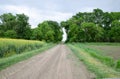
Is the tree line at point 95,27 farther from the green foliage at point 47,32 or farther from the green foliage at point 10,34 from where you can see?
the green foliage at point 10,34

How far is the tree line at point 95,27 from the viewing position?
107m

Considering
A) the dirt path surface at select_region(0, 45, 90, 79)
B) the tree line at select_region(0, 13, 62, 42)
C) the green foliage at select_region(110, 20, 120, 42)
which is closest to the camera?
the dirt path surface at select_region(0, 45, 90, 79)

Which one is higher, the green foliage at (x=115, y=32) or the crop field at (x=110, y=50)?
the green foliage at (x=115, y=32)

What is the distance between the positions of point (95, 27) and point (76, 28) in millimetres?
12091

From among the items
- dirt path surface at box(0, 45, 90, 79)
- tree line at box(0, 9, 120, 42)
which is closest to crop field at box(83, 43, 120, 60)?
dirt path surface at box(0, 45, 90, 79)

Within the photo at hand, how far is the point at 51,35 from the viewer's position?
115188 mm

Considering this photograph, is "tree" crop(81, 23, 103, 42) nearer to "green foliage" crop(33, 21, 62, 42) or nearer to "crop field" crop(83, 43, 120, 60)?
"green foliage" crop(33, 21, 62, 42)

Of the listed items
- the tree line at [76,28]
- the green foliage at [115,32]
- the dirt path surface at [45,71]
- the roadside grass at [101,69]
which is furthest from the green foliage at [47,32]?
the dirt path surface at [45,71]

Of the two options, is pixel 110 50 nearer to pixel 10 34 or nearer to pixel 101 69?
pixel 101 69

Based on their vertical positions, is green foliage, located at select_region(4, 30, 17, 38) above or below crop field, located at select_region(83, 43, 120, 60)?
above

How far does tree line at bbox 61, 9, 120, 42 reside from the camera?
107m

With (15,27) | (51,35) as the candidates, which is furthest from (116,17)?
(15,27)

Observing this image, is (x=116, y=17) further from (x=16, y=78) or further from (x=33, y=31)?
(x=16, y=78)

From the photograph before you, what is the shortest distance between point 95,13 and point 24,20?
138ft
